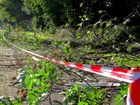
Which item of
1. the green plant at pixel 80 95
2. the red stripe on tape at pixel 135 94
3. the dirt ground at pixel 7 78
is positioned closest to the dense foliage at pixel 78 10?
the dirt ground at pixel 7 78

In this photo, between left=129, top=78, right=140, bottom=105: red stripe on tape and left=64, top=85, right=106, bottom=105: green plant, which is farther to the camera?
left=64, top=85, right=106, bottom=105: green plant

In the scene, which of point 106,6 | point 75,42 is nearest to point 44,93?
point 75,42

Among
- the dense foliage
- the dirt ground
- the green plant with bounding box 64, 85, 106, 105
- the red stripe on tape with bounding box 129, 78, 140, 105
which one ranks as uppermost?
the dense foliage

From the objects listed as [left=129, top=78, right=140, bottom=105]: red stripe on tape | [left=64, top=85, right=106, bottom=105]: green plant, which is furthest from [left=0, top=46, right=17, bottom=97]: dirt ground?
[left=129, top=78, right=140, bottom=105]: red stripe on tape

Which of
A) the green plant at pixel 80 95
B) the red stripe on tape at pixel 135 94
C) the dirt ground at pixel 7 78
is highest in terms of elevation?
the red stripe on tape at pixel 135 94

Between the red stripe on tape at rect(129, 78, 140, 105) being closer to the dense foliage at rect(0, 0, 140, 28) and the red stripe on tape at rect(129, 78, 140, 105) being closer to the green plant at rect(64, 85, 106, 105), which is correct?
the green plant at rect(64, 85, 106, 105)

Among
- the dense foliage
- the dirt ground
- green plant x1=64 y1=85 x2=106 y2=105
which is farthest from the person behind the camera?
the dense foliage

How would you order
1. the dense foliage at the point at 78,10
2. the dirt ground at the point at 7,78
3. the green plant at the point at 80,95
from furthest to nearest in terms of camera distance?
the dense foliage at the point at 78,10, the dirt ground at the point at 7,78, the green plant at the point at 80,95

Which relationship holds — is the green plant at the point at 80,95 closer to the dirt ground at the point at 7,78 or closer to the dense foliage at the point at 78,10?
the dirt ground at the point at 7,78

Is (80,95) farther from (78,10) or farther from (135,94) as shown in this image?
(78,10)

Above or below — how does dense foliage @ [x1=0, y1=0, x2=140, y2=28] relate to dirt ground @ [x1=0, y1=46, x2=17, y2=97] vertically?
above

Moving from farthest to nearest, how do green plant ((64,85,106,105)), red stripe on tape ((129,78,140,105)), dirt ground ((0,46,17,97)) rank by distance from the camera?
dirt ground ((0,46,17,97))
green plant ((64,85,106,105))
red stripe on tape ((129,78,140,105))

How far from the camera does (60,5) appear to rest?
75.6ft

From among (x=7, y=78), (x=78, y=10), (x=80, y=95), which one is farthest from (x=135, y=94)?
(x=78, y=10)
